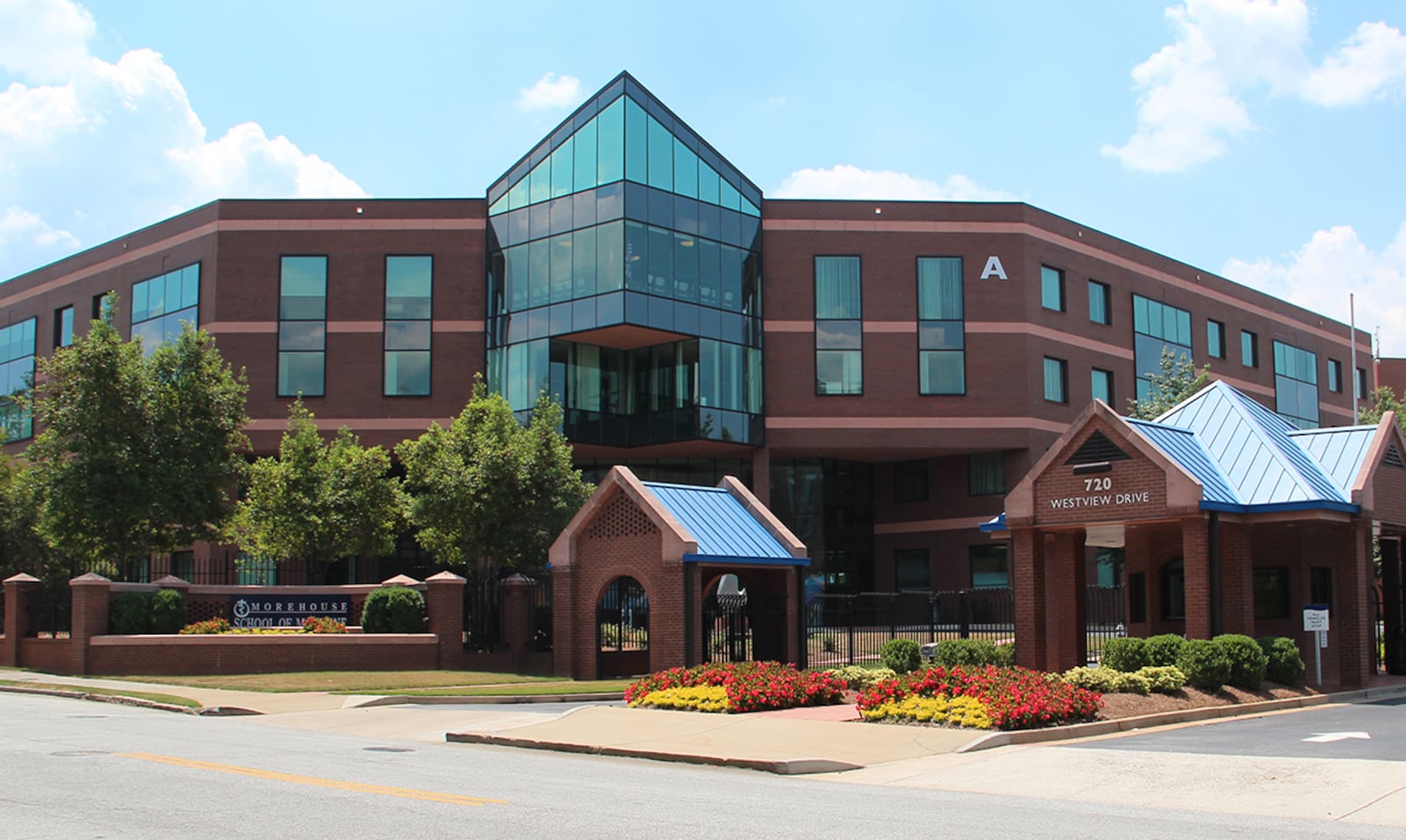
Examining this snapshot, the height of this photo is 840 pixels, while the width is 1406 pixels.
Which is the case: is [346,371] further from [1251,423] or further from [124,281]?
[1251,423]

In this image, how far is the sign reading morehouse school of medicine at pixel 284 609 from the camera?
31.7m

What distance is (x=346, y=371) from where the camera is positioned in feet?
159

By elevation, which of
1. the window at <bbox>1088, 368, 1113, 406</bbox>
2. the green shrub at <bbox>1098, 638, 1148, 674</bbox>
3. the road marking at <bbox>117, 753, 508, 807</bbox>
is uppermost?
the window at <bbox>1088, 368, 1113, 406</bbox>

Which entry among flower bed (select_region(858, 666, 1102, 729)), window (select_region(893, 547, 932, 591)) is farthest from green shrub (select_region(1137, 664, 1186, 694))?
window (select_region(893, 547, 932, 591))

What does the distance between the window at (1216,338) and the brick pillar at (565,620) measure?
39.0 m

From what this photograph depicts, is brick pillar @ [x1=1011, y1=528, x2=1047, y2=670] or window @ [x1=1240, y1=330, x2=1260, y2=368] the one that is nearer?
brick pillar @ [x1=1011, y1=528, x2=1047, y2=670]

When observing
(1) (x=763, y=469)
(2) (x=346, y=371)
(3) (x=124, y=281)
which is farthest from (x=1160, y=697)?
(3) (x=124, y=281)

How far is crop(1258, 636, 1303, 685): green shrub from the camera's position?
22562mm

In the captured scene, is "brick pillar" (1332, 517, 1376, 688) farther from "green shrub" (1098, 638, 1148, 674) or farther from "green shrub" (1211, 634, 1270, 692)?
"green shrub" (1098, 638, 1148, 674)

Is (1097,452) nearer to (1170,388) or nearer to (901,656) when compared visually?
(901,656)

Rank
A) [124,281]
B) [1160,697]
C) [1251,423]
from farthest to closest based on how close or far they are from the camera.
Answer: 1. [124,281]
2. [1251,423]
3. [1160,697]

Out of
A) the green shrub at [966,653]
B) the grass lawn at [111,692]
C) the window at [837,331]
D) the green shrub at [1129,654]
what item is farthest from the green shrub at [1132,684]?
the window at [837,331]

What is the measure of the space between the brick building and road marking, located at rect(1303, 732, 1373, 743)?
30718 mm

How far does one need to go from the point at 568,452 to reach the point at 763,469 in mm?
14885
